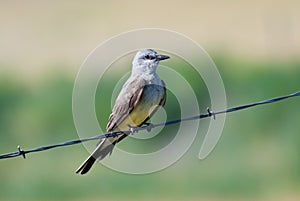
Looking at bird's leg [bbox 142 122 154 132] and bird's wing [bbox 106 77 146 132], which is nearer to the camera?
bird's leg [bbox 142 122 154 132]

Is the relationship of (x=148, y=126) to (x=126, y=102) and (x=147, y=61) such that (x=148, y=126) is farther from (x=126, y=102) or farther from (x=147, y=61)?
(x=147, y=61)

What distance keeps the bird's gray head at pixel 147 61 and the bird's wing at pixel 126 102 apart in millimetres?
124

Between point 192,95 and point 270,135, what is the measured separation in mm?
2321

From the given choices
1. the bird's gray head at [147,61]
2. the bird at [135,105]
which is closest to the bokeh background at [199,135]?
the bird's gray head at [147,61]

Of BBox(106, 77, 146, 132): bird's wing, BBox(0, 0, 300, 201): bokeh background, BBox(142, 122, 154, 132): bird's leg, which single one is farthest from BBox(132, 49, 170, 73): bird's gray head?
BBox(0, 0, 300, 201): bokeh background

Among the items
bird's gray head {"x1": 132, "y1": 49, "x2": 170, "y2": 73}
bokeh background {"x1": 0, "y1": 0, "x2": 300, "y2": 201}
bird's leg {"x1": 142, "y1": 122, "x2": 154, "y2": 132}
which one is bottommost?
bird's leg {"x1": 142, "y1": 122, "x2": 154, "y2": 132}

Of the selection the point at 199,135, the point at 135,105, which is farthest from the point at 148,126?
the point at 199,135

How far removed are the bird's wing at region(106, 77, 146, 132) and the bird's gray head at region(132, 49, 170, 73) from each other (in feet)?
0.41

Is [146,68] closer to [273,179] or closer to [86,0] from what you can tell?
[273,179]

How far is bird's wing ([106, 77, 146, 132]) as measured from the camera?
32.9 ft

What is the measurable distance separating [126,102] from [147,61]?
462 mm

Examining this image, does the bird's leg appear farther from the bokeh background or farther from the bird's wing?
the bokeh background

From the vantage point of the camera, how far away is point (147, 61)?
1028 centimetres

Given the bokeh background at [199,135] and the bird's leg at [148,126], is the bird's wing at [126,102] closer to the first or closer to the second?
the bird's leg at [148,126]
